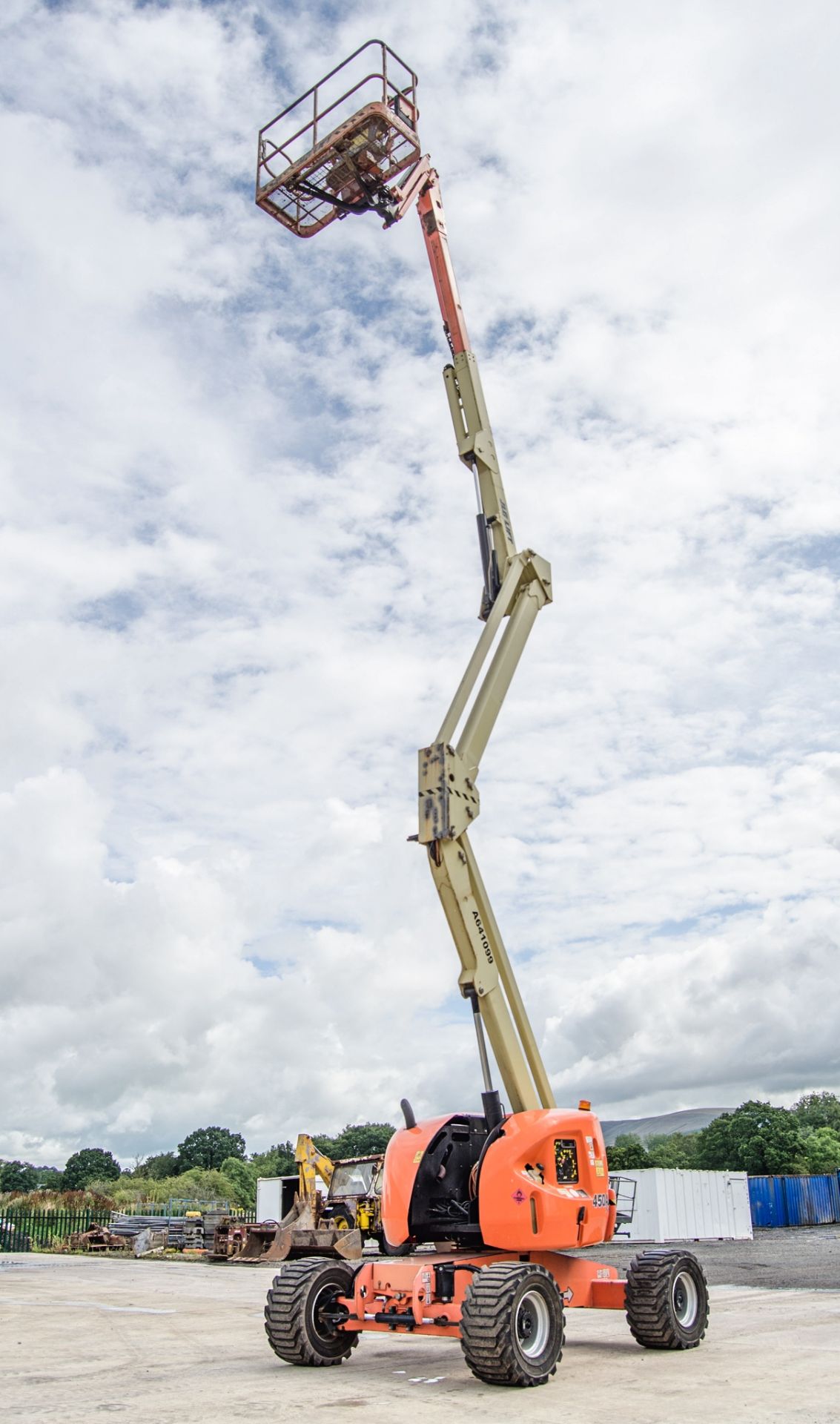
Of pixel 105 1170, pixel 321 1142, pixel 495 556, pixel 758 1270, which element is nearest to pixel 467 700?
pixel 495 556

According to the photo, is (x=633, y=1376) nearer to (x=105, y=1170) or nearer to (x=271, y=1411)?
(x=271, y=1411)

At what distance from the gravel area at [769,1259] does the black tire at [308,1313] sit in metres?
8.34

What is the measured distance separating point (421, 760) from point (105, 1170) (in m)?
106

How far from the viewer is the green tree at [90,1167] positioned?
102125mm

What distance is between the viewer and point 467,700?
1202 centimetres

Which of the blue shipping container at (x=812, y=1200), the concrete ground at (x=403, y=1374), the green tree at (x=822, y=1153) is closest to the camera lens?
the concrete ground at (x=403, y=1374)

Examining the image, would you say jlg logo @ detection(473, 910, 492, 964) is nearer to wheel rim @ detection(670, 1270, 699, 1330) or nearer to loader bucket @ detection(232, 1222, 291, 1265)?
wheel rim @ detection(670, 1270, 699, 1330)

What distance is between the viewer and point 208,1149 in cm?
10662

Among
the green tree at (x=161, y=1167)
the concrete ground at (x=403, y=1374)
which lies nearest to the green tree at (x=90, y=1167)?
the green tree at (x=161, y=1167)

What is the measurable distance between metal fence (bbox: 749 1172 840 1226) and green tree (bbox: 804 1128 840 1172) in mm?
18527

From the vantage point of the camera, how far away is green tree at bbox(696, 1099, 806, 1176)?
7606 centimetres

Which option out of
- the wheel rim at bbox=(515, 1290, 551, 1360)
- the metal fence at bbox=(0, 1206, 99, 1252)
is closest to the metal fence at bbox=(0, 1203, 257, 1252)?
the metal fence at bbox=(0, 1206, 99, 1252)

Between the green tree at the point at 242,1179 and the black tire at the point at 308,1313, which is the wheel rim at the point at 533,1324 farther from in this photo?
the green tree at the point at 242,1179

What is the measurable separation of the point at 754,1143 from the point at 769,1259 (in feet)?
178
